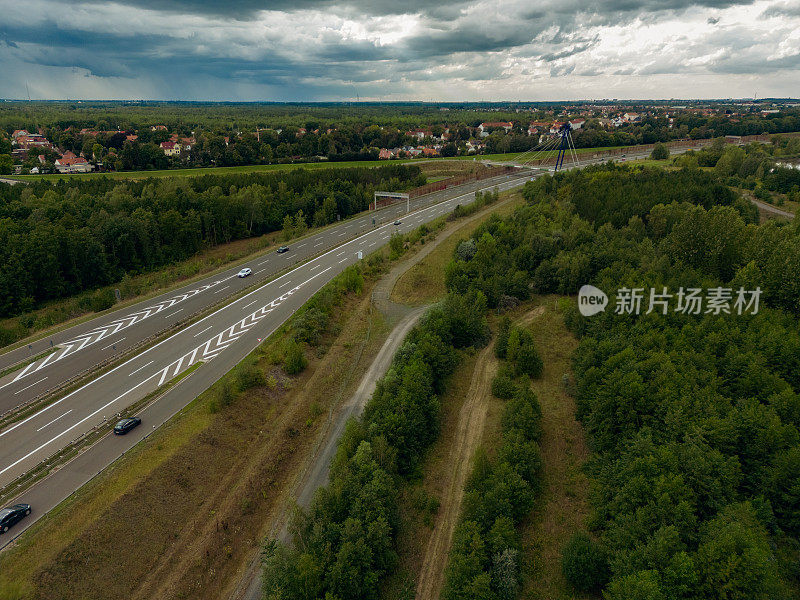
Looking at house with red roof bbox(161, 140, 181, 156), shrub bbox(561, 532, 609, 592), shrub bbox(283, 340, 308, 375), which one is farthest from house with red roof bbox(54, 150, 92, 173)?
shrub bbox(561, 532, 609, 592)

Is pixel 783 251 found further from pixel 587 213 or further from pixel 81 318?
pixel 81 318

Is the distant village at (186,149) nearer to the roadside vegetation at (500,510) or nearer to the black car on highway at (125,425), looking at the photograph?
the black car on highway at (125,425)

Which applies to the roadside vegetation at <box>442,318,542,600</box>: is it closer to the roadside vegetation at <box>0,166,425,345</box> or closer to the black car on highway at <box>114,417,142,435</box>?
the black car on highway at <box>114,417,142,435</box>

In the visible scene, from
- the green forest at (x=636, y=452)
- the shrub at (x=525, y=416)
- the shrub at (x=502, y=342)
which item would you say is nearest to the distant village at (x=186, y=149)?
the shrub at (x=502, y=342)

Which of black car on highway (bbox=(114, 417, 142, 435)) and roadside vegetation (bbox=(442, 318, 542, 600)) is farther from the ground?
black car on highway (bbox=(114, 417, 142, 435))

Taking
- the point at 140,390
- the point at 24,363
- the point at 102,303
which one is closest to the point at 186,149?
the point at 102,303

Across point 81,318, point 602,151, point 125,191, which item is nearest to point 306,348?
point 81,318

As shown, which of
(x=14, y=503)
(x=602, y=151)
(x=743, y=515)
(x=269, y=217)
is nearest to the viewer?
(x=743, y=515)
